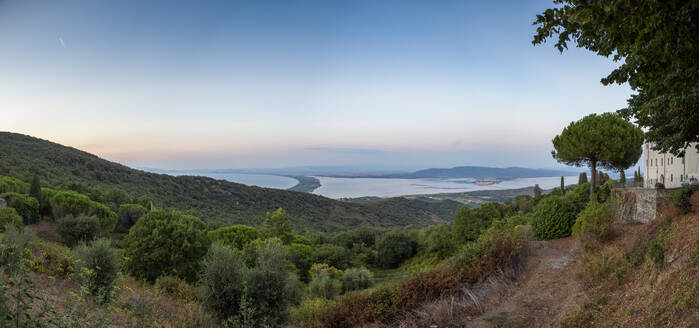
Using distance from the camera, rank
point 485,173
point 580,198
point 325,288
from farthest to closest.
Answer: point 485,173 < point 325,288 < point 580,198

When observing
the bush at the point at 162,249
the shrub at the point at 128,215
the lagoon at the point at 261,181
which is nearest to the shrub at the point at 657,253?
the bush at the point at 162,249

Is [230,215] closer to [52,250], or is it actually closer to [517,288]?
[52,250]

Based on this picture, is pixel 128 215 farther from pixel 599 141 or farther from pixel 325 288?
pixel 599 141

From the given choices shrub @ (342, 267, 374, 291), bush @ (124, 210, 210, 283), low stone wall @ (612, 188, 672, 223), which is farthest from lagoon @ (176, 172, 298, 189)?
low stone wall @ (612, 188, 672, 223)

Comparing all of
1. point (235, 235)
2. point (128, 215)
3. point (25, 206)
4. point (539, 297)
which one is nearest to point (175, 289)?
point (539, 297)

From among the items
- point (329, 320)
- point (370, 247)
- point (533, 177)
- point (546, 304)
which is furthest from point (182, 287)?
point (533, 177)

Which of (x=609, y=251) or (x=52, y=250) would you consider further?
(x=52, y=250)
